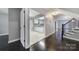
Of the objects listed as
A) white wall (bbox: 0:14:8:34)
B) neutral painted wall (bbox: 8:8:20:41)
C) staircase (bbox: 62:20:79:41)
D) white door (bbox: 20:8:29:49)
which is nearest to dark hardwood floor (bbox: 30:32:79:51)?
staircase (bbox: 62:20:79:41)

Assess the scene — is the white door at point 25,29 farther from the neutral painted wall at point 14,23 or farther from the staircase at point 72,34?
the staircase at point 72,34

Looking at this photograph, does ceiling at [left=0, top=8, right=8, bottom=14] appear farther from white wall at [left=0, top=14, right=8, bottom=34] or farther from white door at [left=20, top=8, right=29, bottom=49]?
white door at [left=20, top=8, right=29, bottom=49]

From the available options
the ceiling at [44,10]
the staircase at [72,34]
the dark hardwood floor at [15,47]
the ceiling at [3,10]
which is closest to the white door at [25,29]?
the dark hardwood floor at [15,47]

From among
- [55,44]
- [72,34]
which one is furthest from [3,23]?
[72,34]

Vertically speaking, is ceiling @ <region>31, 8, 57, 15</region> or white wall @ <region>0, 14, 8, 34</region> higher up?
ceiling @ <region>31, 8, 57, 15</region>

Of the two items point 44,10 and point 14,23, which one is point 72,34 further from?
point 14,23

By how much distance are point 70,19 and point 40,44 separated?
32.3 inches

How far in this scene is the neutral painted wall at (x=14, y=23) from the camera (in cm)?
222

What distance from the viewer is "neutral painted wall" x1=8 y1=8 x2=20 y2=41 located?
2.22m

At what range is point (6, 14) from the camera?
223 cm

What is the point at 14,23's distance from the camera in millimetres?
2236

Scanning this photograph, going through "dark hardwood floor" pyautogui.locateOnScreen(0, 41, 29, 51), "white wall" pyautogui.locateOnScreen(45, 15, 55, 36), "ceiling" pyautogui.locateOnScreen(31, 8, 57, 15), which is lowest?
"dark hardwood floor" pyautogui.locateOnScreen(0, 41, 29, 51)
